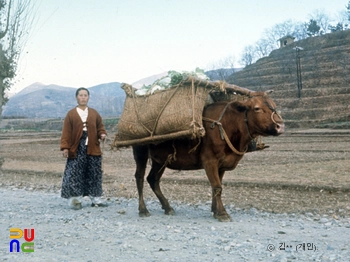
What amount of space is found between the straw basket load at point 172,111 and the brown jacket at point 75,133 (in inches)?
33.1

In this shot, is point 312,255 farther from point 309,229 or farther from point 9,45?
point 9,45

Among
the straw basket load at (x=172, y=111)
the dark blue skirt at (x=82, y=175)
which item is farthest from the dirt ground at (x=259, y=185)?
the straw basket load at (x=172, y=111)

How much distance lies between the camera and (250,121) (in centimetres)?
678

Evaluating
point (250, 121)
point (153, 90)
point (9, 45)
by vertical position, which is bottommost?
point (250, 121)

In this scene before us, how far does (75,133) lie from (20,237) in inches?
112

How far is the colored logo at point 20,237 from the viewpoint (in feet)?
18.0

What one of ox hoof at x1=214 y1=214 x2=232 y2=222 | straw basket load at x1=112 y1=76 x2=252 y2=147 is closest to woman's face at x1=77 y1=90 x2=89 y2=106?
straw basket load at x1=112 y1=76 x2=252 y2=147

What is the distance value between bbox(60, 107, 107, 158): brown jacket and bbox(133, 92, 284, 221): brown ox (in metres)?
1.81

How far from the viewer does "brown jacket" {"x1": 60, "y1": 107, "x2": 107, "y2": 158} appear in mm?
Result: 8555

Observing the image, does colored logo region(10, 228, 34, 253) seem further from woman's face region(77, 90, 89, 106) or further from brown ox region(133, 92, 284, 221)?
woman's face region(77, 90, 89, 106)

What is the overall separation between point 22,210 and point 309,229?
5122 millimetres

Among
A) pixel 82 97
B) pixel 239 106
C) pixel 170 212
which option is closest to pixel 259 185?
pixel 170 212

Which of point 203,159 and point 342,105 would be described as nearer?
point 203,159

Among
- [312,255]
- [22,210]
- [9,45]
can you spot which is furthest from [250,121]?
[9,45]
